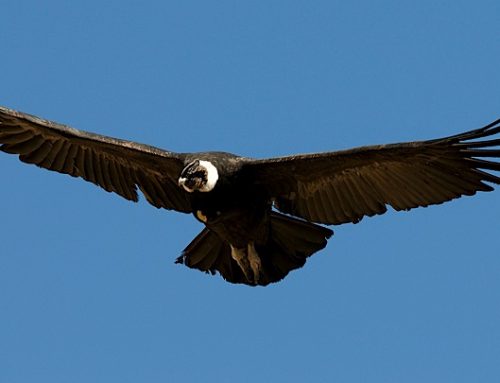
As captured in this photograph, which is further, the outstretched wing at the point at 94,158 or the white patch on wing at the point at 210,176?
the outstretched wing at the point at 94,158

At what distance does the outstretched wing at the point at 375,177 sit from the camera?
51.4 feet

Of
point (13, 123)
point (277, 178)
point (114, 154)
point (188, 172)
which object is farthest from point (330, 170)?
point (13, 123)

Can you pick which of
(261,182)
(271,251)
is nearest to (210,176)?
(261,182)

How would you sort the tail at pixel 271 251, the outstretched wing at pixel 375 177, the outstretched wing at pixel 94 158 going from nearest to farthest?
1. the outstretched wing at pixel 375 177
2. the tail at pixel 271 251
3. the outstretched wing at pixel 94 158

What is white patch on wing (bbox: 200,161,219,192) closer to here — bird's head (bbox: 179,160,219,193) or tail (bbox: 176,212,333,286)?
bird's head (bbox: 179,160,219,193)

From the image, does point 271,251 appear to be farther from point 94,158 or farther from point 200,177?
point 94,158

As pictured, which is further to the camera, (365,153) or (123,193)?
(123,193)

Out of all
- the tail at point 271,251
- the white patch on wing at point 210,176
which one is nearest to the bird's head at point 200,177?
the white patch on wing at point 210,176

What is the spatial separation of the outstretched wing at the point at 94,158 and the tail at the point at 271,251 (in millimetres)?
560

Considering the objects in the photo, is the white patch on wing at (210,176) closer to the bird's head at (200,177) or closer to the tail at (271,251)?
the bird's head at (200,177)

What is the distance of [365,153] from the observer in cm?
1590

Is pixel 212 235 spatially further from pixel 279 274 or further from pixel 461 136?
pixel 461 136

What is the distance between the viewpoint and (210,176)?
626 inches

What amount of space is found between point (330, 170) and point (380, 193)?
1.95 feet
